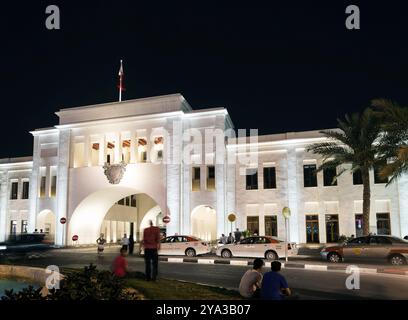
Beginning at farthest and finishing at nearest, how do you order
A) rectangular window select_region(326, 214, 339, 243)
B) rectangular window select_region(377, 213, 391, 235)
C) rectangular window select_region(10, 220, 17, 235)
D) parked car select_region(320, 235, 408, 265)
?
rectangular window select_region(10, 220, 17, 235), rectangular window select_region(326, 214, 339, 243), rectangular window select_region(377, 213, 391, 235), parked car select_region(320, 235, 408, 265)

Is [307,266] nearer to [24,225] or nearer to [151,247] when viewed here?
[151,247]

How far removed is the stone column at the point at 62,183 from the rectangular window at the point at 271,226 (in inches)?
677

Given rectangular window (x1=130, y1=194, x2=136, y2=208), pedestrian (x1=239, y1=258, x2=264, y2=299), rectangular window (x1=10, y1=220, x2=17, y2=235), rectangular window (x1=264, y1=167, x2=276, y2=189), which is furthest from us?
rectangular window (x1=130, y1=194, x2=136, y2=208)

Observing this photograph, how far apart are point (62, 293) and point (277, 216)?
25.7 metres

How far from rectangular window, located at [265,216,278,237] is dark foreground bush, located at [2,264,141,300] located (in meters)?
24.1

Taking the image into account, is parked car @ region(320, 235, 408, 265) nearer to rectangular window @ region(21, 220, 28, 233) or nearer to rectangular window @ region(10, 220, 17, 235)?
rectangular window @ region(21, 220, 28, 233)

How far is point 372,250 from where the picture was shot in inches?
779

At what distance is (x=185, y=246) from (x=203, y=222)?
1399 cm

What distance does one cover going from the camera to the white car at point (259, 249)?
2202cm

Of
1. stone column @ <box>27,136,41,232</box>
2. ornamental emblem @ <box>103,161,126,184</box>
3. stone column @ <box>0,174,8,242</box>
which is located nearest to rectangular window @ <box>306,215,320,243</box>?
ornamental emblem @ <box>103,161,126,184</box>

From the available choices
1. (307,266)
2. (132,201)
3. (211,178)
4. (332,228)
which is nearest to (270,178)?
(211,178)

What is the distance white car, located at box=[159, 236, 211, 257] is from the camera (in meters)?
Result: 24.6

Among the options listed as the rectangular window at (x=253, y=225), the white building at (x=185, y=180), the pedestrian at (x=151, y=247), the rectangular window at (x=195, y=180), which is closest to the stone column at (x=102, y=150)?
the white building at (x=185, y=180)

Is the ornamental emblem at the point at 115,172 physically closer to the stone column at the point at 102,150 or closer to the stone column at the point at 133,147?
the stone column at the point at 133,147
